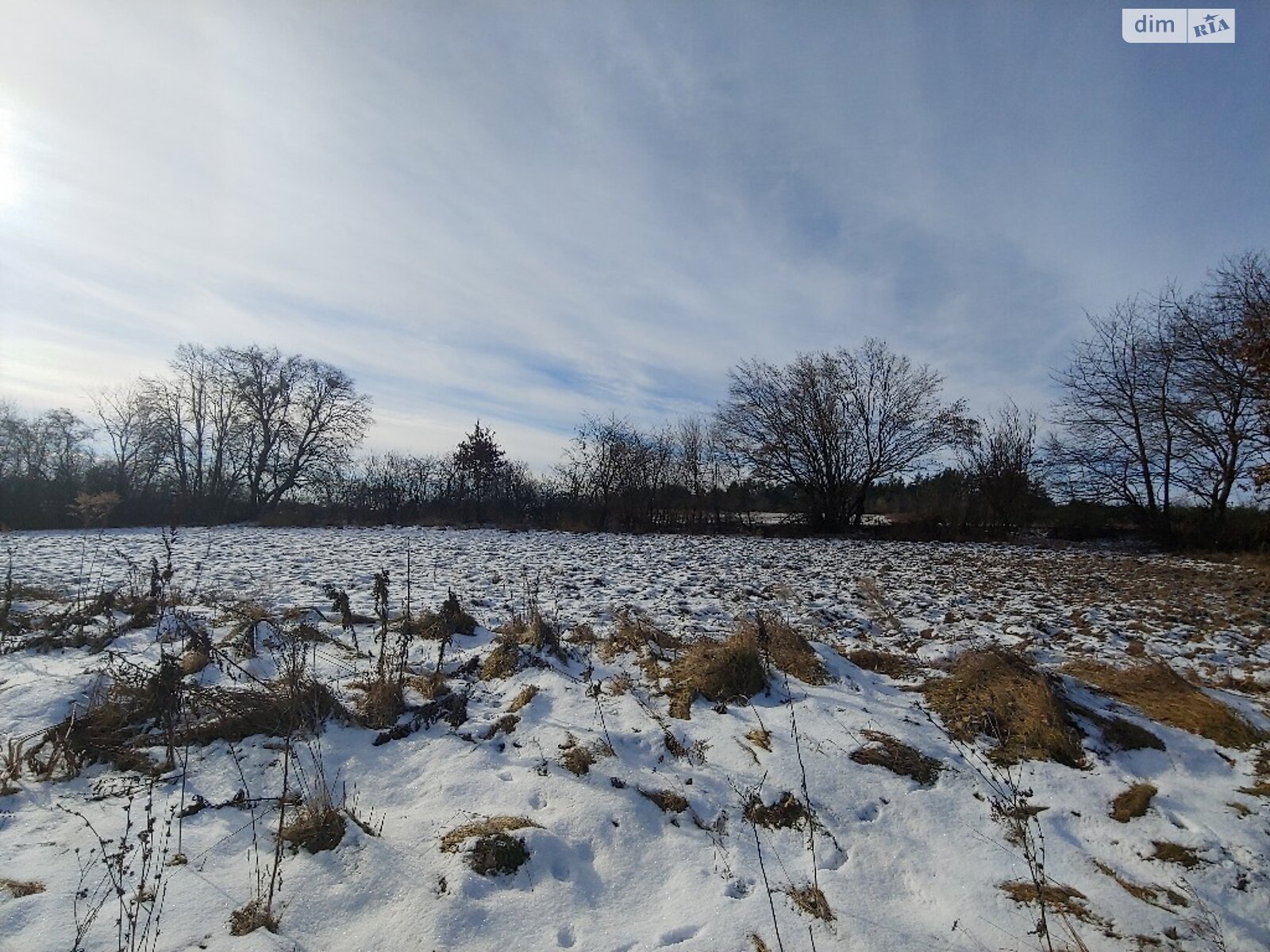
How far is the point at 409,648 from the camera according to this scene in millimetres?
5457

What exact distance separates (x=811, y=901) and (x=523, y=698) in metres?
2.49

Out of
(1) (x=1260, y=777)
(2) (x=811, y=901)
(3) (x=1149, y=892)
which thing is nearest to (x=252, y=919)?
(2) (x=811, y=901)

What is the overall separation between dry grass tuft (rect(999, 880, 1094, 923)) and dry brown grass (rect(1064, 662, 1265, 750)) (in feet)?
5.93

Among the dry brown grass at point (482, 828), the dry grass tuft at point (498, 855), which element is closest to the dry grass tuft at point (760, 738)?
the dry brown grass at point (482, 828)

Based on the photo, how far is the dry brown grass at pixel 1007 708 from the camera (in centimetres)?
350

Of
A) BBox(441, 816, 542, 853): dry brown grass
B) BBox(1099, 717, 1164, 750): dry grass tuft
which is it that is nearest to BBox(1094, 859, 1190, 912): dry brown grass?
BBox(1099, 717, 1164, 750): dry grass tuft

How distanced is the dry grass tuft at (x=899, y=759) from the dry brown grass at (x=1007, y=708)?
0.40 metres

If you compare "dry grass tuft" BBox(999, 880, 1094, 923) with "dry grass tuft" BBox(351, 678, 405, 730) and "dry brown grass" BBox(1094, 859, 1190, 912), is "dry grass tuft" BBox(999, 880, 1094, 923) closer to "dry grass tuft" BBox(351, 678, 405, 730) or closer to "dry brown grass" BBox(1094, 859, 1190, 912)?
"dry brown grass" BBox(1094, 859, 1190, 912)

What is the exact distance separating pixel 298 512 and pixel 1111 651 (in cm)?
2741

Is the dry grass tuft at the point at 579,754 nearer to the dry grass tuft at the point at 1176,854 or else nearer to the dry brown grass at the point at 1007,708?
the dry brown grass at the point at 1007,708

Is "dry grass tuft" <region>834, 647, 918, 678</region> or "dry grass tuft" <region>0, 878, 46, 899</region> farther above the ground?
"dry grass tuft" <region>834, 647, 918, 678</region>

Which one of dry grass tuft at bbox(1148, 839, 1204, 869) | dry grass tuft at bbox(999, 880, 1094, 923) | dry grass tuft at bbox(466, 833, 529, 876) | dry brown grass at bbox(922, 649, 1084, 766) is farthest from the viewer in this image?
dry brown grass at bbox(922, 649, 1084, 766)

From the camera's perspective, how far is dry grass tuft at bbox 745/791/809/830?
3.10 m

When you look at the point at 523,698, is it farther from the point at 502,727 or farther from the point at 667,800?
the point at 667,800
